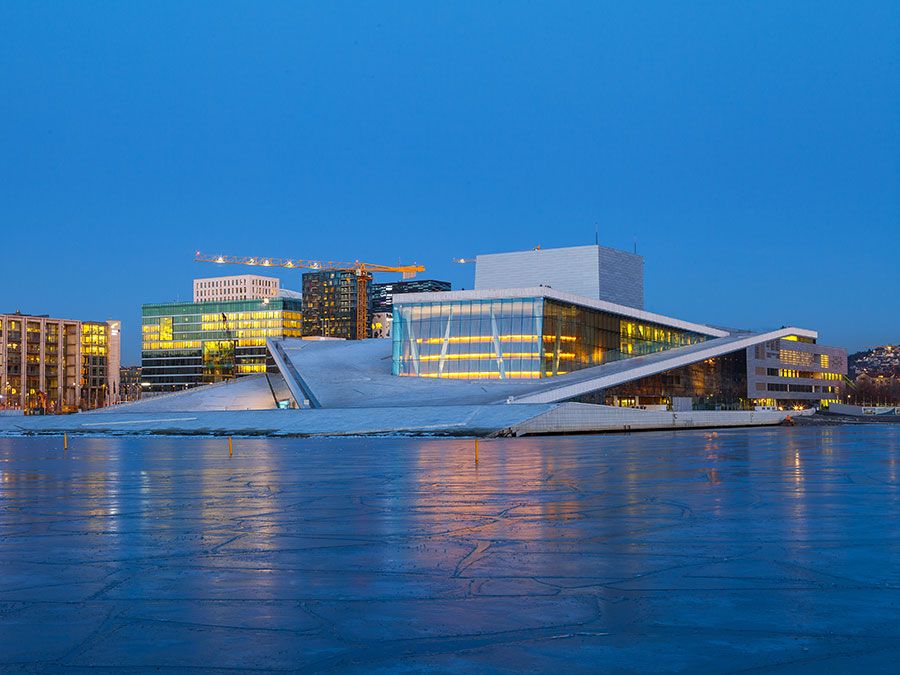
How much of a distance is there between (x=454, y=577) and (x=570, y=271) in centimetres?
10160

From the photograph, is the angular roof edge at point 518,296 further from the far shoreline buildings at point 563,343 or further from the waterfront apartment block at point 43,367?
the waterfront apartment block at point 43,367

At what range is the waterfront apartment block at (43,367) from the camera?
182 m

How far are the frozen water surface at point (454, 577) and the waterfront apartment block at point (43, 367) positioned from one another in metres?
170

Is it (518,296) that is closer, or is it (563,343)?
(518,296)

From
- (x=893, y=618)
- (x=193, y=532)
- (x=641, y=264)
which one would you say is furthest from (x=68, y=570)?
(x=641, y=264)

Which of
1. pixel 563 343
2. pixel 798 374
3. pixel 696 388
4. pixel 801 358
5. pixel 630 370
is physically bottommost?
pixel 696 388

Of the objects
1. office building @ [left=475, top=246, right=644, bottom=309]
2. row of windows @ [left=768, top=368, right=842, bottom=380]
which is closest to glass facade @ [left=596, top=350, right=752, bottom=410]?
row of windows @ [left=768, top=368, right=842, bottom=380]

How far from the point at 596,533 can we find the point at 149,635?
7651mm

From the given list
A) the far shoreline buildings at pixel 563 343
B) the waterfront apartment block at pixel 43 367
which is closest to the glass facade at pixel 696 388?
the far shoreline buildings at pixel 563 343

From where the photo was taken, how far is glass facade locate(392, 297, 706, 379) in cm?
8556

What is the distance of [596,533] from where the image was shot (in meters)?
14.6

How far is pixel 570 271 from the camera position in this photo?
11131cm

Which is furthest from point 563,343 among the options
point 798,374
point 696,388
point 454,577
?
point 454,577

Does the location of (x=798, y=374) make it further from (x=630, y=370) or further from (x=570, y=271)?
(x=630, y=370)
